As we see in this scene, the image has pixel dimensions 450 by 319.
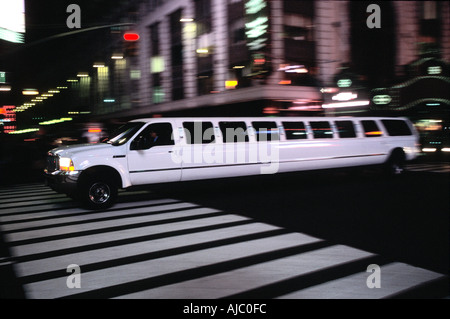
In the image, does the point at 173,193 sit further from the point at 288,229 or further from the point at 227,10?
the point at 227,10

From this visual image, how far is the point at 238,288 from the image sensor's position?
3.76m

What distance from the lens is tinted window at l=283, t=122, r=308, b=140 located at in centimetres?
1066

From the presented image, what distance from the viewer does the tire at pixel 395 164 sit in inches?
493

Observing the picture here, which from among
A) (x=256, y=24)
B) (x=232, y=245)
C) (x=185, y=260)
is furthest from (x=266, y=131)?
(x=256, y=24)

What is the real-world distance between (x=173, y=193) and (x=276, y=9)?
53.6 ft

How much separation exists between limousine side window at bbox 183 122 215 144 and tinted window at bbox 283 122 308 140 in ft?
7.76

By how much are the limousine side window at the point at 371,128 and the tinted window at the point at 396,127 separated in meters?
0.43

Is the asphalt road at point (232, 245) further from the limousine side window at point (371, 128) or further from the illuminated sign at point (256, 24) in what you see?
the illuminated sign at point (256, 24)

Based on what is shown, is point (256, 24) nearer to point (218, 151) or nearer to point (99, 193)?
point (218, 151)

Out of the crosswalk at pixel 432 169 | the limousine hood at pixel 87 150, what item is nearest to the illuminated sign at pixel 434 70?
the crosswalk at pixel 432 169

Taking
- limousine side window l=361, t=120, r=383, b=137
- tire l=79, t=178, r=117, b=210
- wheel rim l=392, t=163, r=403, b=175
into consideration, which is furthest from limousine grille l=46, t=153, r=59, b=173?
wheel rim l=392, t=163, r=403, b=175

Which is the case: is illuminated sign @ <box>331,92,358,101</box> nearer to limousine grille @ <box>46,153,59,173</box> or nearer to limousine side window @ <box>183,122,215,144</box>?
limousine side window @ <box>183,122,215,144</box>

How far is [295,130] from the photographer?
10828 mm

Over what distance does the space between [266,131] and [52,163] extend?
5.42 metres
